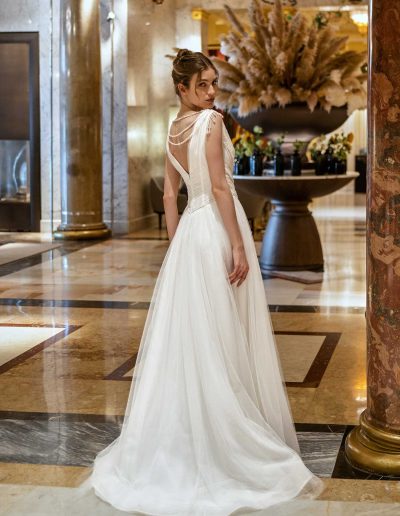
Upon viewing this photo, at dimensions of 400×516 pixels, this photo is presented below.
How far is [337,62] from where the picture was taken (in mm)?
9125

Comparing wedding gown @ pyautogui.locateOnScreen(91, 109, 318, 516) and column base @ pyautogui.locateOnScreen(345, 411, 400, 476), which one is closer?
wedding gown @ pyautogui.locateOnScreen(91, 109, 318, 516)

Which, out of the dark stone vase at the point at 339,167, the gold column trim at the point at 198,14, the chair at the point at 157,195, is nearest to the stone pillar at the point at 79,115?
the chair at the point at 157,195

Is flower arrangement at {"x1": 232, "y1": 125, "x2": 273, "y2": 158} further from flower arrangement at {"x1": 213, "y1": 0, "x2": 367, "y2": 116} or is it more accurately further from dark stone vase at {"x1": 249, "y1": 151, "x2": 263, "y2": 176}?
flower arrangement at {"x1": 213, "y1": 0, "x2": 367, "y2": 116}

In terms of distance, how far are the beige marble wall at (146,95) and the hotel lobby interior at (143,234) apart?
5cm

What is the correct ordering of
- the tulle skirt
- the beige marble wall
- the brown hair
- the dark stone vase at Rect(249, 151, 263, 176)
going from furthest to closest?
the beige marble wall < the dark stone vase at Rect(249, 151, 263, 176) < the brown hair < the tulle skirt

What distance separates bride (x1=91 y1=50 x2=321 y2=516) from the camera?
11.1 feet

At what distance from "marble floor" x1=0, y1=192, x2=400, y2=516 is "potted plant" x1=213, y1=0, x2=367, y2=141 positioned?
1617 millimetres

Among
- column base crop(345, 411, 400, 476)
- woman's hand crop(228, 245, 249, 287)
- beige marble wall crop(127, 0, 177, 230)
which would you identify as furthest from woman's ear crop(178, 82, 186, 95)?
beige marble wall crop(127, 0, 177, 230)

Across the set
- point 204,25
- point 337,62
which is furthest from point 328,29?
point 204,25

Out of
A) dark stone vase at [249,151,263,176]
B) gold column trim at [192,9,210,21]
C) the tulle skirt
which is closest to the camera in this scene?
the tulle skirt

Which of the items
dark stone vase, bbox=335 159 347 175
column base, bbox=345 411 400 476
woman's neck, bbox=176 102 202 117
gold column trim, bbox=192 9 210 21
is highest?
gold column trim, bbox=192 9 210 21

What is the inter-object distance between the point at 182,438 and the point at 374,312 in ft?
2.82

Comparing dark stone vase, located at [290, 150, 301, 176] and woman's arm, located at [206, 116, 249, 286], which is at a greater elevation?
dark stone vase, located at [290, 150, 301, 176]

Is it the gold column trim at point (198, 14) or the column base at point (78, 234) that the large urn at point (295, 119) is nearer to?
the column base at point (78, 234)
